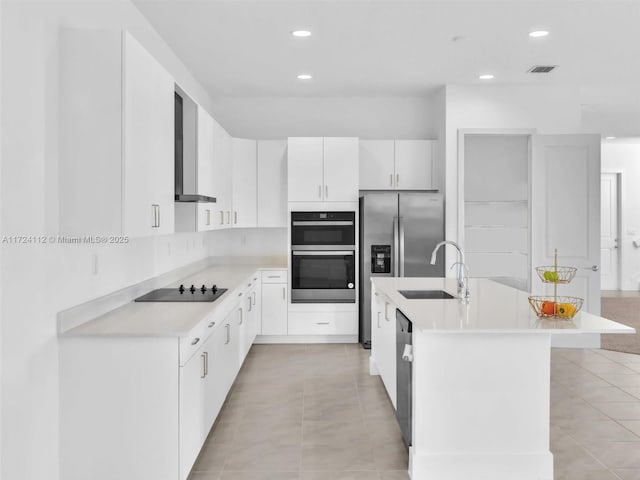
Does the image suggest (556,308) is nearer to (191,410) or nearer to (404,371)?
(404,371)

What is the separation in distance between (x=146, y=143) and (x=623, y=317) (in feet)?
23.8

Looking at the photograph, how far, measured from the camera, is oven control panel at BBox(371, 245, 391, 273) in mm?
5621

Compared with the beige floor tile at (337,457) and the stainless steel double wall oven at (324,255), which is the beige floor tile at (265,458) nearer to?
the beige floor tile at (337,457)

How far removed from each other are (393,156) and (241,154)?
1685 mm

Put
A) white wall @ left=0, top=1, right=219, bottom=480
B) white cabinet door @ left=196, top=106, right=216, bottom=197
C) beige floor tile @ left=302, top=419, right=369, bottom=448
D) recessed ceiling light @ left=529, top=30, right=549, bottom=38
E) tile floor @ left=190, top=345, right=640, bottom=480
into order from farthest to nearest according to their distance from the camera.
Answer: recessed ceiling light @ left=529, top=30, right=549, bottom=38 → white cabinet door @ left=196, top=106, right=216, bottom=197 → beige floor tile @ left=302, top=419, right=369, bottom=448 → tile floor @ left=190, top=345, right=640, bottom=480 → white wall @ left=0, top=1, right=219, bottom=480

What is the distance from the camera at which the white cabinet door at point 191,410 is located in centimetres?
251

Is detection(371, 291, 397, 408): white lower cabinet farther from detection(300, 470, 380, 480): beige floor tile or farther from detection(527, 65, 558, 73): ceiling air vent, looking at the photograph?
detection(527, 65, 558, 73): ceiling air vent

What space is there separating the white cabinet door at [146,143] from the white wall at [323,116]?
3.22 metres

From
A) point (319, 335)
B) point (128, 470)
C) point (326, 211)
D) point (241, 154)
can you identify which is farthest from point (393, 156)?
point (128, 470)

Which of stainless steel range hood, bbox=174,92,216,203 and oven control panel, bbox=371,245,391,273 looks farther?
oven control panel, bbox=371,245,391,273

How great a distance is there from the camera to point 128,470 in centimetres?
244

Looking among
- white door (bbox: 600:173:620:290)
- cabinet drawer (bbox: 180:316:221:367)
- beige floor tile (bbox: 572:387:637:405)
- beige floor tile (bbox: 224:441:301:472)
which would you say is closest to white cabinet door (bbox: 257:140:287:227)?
cabinet drawer (bbox: 180:316:221:367)

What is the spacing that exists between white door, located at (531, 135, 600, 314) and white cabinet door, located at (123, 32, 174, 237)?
4048mm

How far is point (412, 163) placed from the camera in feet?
19.8
